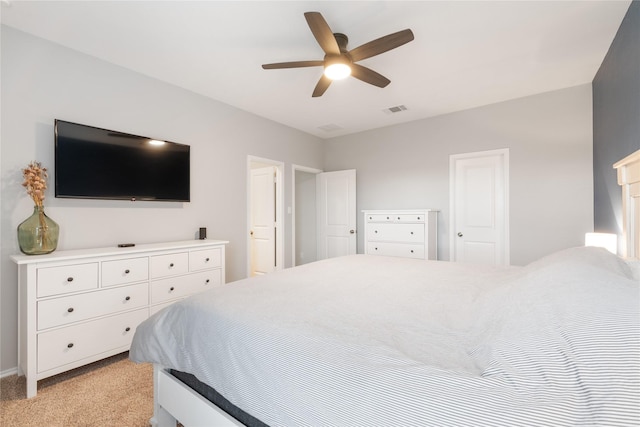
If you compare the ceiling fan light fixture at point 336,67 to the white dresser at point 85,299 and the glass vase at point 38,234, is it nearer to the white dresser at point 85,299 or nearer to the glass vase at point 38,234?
the white dresser at point 85,299

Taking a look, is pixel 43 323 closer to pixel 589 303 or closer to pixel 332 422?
pixel 332 422

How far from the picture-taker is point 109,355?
7.13 feet

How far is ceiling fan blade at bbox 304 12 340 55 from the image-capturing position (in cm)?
166

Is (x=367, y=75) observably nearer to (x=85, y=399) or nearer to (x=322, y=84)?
(x=322, y=84)

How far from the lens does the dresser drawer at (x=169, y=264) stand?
8.03ft

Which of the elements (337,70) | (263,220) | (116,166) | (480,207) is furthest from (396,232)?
(116,166)

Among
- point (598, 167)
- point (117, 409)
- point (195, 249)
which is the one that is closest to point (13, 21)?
point (195, 249)

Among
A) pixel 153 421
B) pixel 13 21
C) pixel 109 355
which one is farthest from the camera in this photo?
pixel 109 355

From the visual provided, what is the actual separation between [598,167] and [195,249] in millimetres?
4295

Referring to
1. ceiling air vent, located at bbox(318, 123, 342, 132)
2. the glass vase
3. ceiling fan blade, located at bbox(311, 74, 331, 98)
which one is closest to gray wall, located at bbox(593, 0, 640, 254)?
ceiling fan blade, located at bbox(311, 74, 331, 98)

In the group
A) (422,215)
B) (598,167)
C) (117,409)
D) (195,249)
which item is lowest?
(117,409)

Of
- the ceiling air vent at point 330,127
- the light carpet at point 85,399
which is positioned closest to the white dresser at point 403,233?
the ceiling air vent at point 330,127

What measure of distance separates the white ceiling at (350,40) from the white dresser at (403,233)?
158cm

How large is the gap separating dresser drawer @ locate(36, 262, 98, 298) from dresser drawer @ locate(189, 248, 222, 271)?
79 centimetres
